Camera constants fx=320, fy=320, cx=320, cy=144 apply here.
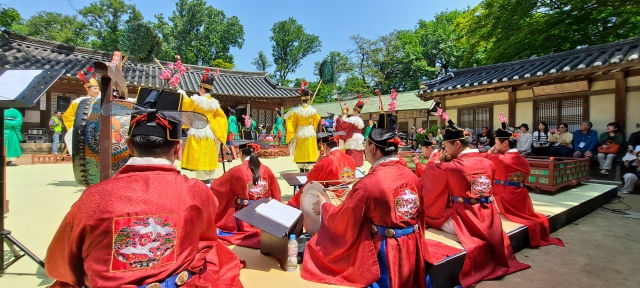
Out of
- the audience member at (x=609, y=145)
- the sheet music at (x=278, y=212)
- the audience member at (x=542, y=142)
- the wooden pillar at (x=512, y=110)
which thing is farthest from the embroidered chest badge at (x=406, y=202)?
Answer: the wooden pillar at (x=512, y=110)

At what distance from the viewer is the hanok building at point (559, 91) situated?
822 cm

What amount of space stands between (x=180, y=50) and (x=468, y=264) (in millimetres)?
34691

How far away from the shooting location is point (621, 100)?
8.34m

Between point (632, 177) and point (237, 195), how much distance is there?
9.07 metres

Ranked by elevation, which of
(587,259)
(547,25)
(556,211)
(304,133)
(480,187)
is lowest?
(587,259)

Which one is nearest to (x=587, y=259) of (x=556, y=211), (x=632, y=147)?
(x=556, y=211)

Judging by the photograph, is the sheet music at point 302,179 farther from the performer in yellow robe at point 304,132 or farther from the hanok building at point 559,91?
the hanok building at point 559,91

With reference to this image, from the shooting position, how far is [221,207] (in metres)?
3.72

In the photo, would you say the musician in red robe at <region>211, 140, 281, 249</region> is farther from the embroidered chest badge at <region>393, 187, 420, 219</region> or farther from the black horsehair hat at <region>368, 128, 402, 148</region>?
the embroidered chest badge at <region>393, 187, 420, 219</region>

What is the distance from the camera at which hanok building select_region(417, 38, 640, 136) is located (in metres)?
8.22

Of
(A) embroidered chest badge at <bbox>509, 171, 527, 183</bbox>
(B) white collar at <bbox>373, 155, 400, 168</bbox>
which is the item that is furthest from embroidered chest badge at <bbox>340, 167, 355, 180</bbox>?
(A) embroidered chest badge at <bbox>509, 171, 527, 183</bbox>

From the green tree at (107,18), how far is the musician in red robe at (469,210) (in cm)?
3103

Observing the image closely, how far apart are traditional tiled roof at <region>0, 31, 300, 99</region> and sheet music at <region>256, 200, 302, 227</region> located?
915 cm

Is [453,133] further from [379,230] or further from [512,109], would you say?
[512,109]
